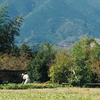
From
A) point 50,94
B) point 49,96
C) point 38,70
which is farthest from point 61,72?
point 49,96

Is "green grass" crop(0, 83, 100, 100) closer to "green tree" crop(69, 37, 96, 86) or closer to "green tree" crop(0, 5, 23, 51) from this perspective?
"green tree" crop(69, 37, 96, 86)

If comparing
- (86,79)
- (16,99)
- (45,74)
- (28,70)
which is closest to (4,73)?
(28,70)

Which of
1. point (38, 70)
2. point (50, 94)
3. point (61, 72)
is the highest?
point (38, 70)

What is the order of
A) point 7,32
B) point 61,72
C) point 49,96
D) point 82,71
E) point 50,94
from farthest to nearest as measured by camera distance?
point 7,32, point 82,71, point 61,72, point 50,94, point 49,96

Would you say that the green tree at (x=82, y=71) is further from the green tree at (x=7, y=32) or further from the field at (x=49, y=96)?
the green tree at (x=7, y=32)

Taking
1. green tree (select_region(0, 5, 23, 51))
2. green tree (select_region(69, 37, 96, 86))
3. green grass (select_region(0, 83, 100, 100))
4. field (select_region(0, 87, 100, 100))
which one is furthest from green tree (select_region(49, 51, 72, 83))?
green tree (select_region(0, 5, 23, 51))

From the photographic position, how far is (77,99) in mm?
5566

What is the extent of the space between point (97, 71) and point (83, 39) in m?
34.0

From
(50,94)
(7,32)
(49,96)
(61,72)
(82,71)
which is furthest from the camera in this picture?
(7,32)

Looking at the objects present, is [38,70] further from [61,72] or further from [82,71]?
[82,71]

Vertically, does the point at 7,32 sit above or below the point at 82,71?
above

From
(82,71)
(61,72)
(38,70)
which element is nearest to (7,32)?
(38,70)

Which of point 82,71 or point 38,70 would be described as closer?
point 82,71

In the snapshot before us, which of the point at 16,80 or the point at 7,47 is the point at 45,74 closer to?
the point at 16,80
